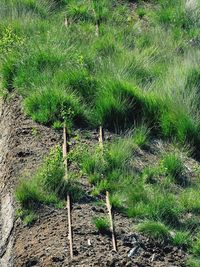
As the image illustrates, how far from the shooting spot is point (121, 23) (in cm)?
1182

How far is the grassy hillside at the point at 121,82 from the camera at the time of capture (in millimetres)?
7961

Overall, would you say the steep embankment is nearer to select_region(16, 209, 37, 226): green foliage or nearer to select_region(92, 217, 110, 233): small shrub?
select_region(16, 209, 37, 226): green foliage

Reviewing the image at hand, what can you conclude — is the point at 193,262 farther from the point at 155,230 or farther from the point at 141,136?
the point at 141,136

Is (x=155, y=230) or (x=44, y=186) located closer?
(x=155, y=230)

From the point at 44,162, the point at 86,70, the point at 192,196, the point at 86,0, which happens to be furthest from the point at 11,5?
the point at 192,196

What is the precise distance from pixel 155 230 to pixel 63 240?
2.67 ft

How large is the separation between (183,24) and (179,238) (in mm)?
5225

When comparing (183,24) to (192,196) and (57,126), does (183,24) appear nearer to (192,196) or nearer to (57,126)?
(57,126)

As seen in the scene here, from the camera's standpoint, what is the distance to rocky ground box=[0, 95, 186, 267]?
6.95 m

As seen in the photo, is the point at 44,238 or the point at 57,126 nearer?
the point at 44,238

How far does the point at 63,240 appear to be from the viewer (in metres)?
7.16

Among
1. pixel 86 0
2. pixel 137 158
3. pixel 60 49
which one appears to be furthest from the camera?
pixel 86 0

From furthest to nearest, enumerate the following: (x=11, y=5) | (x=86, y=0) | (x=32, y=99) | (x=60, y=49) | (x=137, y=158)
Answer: (x=86, y=0) < (x=11, y=5) < (x=60, y=49) < (x=32, y=99) < (x=137, y=158)

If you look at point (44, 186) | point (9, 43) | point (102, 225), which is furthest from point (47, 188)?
point (9, 43)
